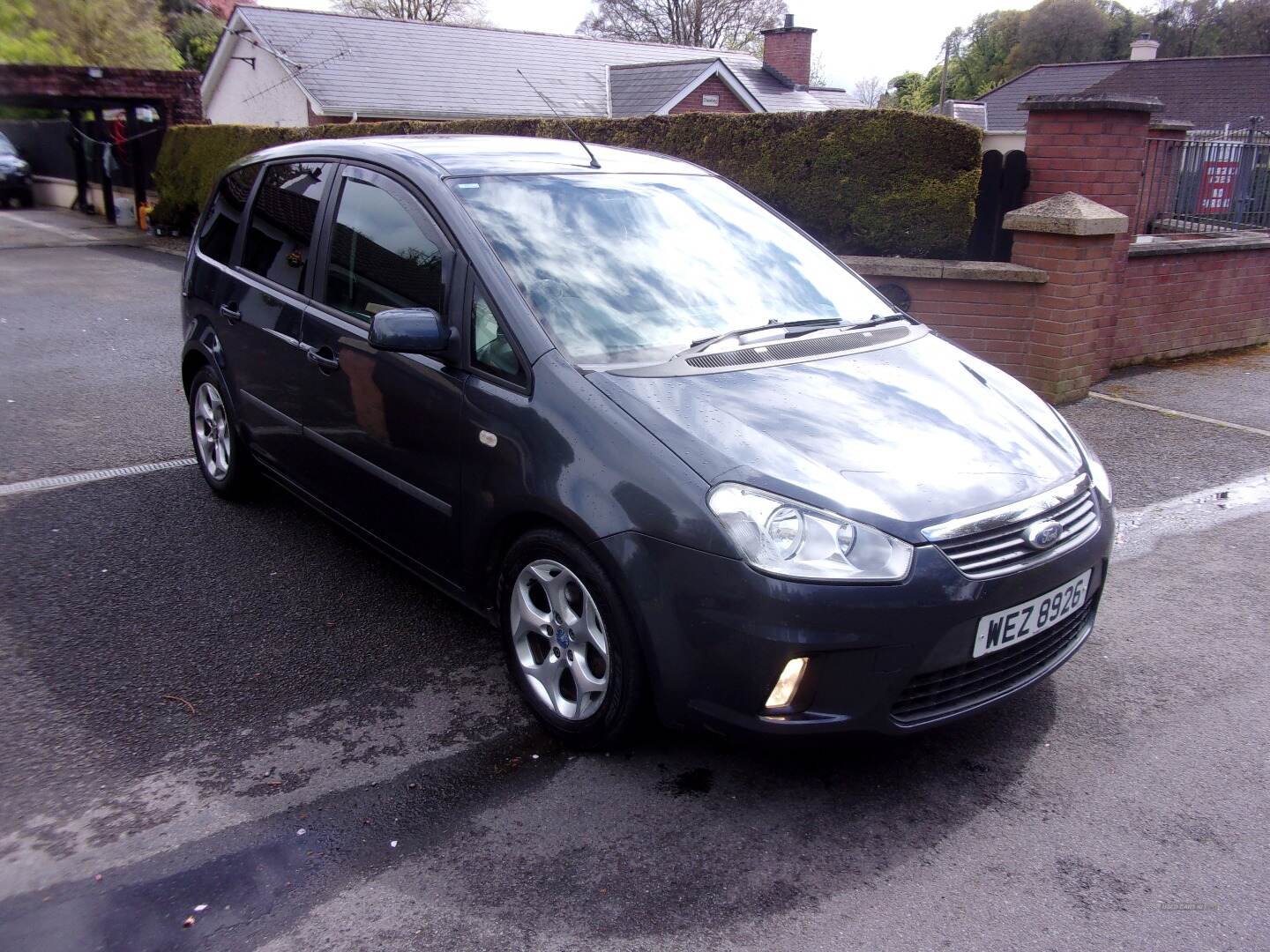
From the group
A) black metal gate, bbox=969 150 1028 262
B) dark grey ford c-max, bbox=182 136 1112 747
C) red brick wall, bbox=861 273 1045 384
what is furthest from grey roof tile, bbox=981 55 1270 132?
dark grey ford c-max, bbox=182 136 1112 747

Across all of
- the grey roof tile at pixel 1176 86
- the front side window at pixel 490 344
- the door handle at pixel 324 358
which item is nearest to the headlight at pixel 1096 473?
the front side window at pixel 490 344

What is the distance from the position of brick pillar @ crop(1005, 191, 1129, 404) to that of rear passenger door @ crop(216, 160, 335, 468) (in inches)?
205

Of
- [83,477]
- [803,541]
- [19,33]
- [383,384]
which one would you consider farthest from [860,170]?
[19,33]

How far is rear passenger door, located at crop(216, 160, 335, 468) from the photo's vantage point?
14.8 feet

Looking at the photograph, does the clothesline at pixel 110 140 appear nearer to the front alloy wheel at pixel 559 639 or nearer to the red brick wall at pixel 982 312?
the red brick wall at pixel 982 312

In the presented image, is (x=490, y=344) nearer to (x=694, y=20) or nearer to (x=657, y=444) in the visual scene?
(x=657, y=444)

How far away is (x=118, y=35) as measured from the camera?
26312 millimetres

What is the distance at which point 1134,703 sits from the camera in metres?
3.71

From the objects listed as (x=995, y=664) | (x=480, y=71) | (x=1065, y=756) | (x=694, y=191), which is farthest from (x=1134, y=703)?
(x=480, y=71)

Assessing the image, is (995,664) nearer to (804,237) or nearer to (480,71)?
(804,237)

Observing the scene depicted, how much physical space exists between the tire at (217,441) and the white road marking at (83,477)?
551 millimetres

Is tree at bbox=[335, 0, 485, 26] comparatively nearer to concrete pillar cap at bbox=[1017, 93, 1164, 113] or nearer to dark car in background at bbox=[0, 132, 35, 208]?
dark car in background at bbox=[0, 132, 35, 208]

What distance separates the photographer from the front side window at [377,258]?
379 centimetres

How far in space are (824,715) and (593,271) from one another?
1714 mm
